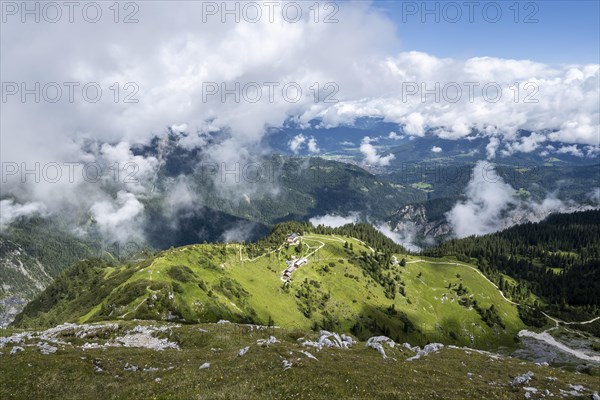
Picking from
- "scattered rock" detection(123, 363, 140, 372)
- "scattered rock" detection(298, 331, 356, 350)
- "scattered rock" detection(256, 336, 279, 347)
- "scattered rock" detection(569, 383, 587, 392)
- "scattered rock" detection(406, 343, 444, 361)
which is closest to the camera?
"scattered rock" detection(123, 363, 140, 372)

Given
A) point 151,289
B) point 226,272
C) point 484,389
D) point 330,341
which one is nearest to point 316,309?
point 226,272

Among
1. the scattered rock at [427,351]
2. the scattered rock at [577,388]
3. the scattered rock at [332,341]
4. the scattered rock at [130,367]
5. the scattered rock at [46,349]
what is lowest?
the scattered rock at [427,351]

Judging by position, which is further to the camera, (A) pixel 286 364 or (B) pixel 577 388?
(B) pixel 577 388

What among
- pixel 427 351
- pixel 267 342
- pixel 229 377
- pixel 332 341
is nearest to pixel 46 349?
pixel 229 377

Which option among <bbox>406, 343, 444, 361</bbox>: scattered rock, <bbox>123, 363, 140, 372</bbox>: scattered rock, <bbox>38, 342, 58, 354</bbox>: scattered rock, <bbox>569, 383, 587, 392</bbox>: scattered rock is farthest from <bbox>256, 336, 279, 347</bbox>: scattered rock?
<bbox>569, 383, 587, 392</bbox>: scattered rock

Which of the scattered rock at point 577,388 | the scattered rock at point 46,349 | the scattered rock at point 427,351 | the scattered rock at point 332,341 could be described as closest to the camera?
the scattered rock at point 46,349

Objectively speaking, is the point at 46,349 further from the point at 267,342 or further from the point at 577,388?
the point at 577,388

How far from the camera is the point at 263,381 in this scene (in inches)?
1412

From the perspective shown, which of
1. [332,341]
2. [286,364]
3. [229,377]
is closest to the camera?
[229,377]

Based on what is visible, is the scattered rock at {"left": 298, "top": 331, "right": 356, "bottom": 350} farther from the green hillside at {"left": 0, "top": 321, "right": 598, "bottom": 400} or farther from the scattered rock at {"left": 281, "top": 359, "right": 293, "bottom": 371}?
the scattered rock at {"left": 281, "top": 359, "right": 293, "bottom": 371}

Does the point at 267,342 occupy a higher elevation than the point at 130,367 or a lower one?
lower

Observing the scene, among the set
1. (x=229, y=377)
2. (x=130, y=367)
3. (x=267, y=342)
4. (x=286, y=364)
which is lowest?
(x=267, y=342)

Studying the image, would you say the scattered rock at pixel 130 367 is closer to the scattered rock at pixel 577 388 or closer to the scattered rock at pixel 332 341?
the scattered rock at pixel 332 341

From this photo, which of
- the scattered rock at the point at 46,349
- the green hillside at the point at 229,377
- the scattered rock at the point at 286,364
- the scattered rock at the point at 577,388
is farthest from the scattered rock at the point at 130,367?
the scattered rock at the point at 577,388
